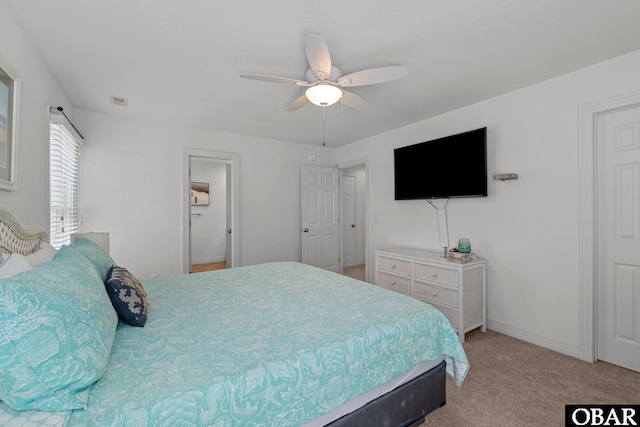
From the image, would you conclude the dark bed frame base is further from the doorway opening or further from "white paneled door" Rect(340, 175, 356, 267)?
"white paneled door" Rect(340, 175, 356, 267)

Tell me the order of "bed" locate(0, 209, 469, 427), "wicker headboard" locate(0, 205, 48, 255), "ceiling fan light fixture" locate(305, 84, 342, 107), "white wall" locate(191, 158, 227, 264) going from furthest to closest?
"white wall" locate(191, 158, 227, 264), "ceiling fan light fixture" locate(305, 84, 342, 107), "wicker headboard" locate(0, 205, 48, 255), "bed" locate(0, 209, 469, 427)

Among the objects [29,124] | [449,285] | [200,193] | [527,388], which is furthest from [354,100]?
[200,193]

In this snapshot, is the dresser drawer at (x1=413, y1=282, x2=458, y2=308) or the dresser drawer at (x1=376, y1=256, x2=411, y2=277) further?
the dresser drawer at (x1=376, y1=256, x2=411, y2=277)

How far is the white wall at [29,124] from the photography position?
5.40ft

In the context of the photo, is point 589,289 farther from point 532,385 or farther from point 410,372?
point 410,372

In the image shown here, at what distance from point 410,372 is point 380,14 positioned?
2043 millimetres

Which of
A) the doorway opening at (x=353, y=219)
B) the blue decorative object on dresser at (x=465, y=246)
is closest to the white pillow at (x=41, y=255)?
the blue decorative object on dresser at (x=465, y=246)

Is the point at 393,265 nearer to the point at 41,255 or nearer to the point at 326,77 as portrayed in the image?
the point at 326,77

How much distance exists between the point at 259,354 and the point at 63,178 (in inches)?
114

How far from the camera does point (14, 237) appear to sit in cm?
130

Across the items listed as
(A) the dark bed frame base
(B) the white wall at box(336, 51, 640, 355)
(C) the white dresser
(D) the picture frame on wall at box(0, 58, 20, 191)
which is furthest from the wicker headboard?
(B) the white wall at box(336, 51, 640, 355)

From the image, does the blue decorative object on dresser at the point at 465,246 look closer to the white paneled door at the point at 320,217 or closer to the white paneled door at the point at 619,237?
the white paneled door at the point at 619,237

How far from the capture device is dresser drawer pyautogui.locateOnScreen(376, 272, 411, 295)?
127 inches

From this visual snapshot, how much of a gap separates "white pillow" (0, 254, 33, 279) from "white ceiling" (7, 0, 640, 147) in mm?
1463
